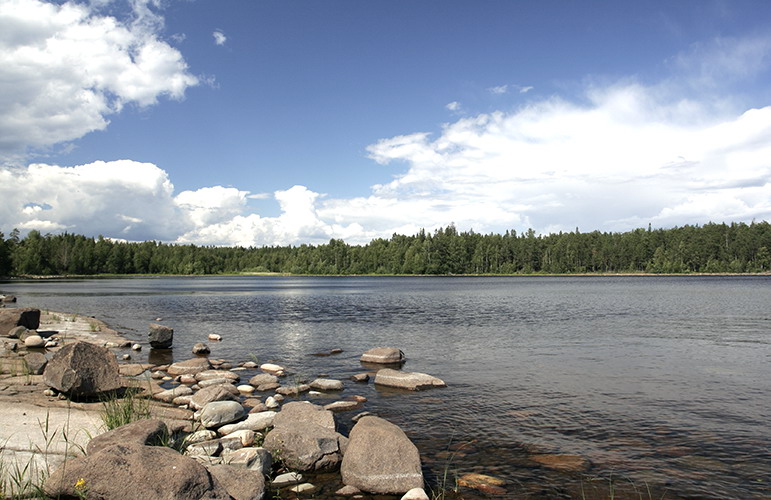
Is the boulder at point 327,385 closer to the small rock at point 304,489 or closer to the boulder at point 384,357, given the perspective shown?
the boulder at point 384,357

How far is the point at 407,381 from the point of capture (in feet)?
71.4

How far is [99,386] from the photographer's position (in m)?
17.8

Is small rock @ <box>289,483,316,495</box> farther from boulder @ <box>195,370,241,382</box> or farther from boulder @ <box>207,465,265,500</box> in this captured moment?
boulder @ <box>195,370,241,382</box>

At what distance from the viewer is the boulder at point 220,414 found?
15188mm

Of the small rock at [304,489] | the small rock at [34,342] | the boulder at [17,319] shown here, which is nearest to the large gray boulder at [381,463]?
the small rock at [304,489]

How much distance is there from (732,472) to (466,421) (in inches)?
303

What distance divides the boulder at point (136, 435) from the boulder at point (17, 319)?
1304 inches

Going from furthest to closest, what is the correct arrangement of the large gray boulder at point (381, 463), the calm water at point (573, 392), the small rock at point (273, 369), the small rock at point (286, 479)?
1. the small rock at point (273, 369)
2. the calm water at point (573, 392)
3. the small rock at point (286, 479)
4. the large gray boulder at point (381, 463)

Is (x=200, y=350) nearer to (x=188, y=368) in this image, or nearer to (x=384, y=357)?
(x=188, y=368)

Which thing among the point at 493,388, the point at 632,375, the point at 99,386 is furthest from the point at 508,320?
the point at 99,386

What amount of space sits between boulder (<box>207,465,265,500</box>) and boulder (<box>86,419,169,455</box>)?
174 centimetres

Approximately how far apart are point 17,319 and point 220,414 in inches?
1249

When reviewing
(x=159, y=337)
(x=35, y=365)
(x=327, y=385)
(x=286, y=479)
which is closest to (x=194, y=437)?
(x=286, y=479)

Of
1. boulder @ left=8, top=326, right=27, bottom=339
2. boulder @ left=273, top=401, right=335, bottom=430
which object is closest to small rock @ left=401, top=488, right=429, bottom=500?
boulder @ left=273, top=401, right=335, bottom=430
